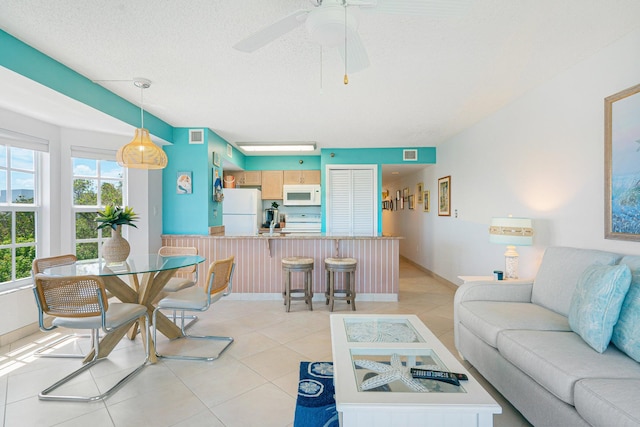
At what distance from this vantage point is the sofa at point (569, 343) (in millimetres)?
1296

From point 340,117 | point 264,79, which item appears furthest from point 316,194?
point 264,79

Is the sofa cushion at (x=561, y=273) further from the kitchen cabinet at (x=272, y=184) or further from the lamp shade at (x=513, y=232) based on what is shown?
the kitchen cabinet at (x=272, y=184)

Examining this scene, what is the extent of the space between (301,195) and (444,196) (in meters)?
2.65

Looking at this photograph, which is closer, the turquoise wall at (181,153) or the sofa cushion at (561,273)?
the sofa cushion at (561,273)

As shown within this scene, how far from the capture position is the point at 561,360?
1472 millimetres

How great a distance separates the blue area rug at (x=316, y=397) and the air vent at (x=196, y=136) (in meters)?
3.25

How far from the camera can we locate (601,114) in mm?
2217

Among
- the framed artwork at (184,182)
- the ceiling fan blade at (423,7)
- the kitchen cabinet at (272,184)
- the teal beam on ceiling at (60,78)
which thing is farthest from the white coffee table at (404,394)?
the kitchen cabinet at (272,184)

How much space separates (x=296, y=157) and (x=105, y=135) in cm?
338

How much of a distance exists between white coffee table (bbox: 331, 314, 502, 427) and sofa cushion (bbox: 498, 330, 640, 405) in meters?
0.39

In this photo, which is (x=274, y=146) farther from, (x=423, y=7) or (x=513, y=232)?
(x=423, y=7)

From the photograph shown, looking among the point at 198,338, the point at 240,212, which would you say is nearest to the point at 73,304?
the point at 198,338

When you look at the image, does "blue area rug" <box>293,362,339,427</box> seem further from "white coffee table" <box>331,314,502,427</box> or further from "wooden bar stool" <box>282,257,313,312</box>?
"wooden bar stool" <box>282,257,313,312</box>

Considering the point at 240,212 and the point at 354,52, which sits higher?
the point at 354,52
